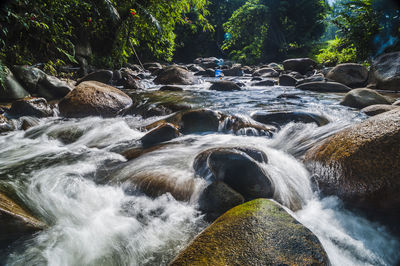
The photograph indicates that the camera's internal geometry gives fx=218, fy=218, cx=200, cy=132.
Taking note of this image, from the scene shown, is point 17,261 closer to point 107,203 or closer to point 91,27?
point 107,203

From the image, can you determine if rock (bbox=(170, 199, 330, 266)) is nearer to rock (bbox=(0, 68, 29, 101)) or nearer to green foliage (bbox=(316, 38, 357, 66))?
rock (bbox=(0, 68, 29, 101))

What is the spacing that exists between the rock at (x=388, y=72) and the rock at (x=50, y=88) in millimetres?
10918

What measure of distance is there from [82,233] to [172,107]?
4.39 metres

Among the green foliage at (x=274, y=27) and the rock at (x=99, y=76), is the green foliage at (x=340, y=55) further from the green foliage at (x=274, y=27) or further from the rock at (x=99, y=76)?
the rock at (x=99, y=76)

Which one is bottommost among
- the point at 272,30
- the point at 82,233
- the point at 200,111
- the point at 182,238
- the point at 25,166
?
the point at 182,238

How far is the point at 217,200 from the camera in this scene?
2.29 m

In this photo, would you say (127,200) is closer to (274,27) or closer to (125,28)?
(125,28)

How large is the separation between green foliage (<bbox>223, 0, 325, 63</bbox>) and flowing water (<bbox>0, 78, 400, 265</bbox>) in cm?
1993

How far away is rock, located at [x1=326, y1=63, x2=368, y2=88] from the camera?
9.09 meters

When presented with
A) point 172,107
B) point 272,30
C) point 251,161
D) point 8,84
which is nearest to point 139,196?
point 251,161

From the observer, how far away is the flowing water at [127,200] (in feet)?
5.93

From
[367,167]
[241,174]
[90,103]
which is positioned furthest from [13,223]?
[90,103]

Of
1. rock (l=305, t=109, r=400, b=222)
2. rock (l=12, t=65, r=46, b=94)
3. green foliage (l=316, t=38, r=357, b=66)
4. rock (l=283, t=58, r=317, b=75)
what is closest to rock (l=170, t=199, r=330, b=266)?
rock (l=305, t=109, r=400, b=222)

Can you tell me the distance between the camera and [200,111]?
4.91 m
